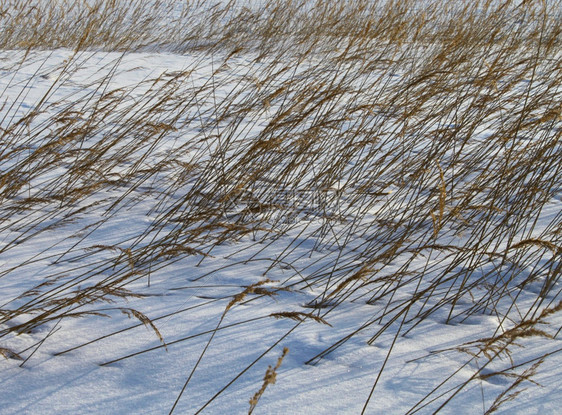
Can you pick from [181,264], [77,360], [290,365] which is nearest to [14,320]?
[77,360]

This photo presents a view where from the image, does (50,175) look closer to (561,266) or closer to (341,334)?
(341,334)

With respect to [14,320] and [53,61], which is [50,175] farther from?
[53,61]

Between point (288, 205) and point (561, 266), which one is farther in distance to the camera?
point (288, 205)

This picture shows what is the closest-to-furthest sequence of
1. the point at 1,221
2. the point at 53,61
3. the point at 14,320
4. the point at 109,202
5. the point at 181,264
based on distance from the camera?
the point at 14,320 → the point at 181,264 → the point at 1,221 → the point at 109,202 → the point at 53,61

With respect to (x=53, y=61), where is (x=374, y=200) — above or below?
below

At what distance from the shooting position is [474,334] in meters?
1.56

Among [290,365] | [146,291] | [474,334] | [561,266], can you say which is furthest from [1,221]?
[561,266]

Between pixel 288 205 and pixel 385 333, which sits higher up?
pixel 288 205

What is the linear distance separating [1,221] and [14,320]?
2.55 feet

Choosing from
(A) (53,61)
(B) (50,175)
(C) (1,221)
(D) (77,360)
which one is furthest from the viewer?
(A) (53,61)

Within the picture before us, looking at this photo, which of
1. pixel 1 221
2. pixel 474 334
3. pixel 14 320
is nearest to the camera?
pixel 14 320

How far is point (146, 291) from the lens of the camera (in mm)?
1673

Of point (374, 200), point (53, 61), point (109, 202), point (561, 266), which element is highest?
point (53, 61)

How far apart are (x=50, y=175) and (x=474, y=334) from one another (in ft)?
7.02
